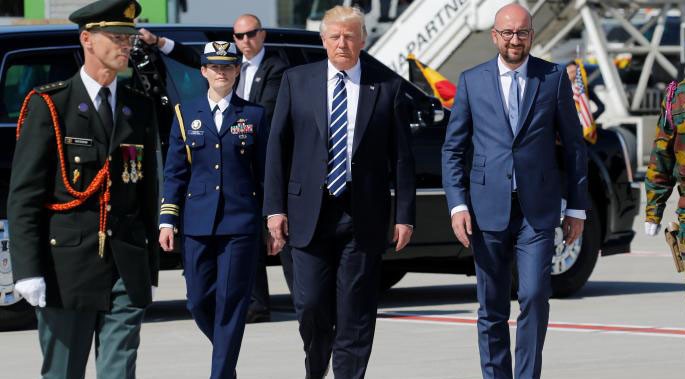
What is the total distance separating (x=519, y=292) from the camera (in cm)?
746

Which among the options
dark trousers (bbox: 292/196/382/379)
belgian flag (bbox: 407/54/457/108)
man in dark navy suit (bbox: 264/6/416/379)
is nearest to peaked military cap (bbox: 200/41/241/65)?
man in dark navy suit (bbox: 264/6/416/379)

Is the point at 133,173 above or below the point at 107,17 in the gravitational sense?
below

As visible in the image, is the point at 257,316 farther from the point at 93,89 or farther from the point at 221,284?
the point at 93,89

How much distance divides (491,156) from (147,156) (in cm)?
193

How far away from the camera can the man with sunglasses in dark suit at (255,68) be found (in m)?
10.3

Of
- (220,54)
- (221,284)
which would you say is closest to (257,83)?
(220,54)

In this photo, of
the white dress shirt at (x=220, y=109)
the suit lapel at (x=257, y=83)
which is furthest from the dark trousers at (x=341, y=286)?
the suit lapel at (x=257, y=83)

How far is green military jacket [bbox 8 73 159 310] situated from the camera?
18.9 feet

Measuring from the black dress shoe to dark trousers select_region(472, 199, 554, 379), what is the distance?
131 inches

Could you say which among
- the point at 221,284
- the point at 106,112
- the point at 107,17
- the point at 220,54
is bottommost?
the point at 221,284

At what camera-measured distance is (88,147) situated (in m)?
5.92

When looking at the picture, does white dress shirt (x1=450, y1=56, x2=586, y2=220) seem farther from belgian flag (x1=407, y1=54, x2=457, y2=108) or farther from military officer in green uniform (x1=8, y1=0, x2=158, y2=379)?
belgian flag (x1=407, y1=54, x2=457, y2=108)

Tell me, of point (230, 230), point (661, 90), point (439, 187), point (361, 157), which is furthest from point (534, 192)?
point (661, 90)

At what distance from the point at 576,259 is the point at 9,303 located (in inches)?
165
